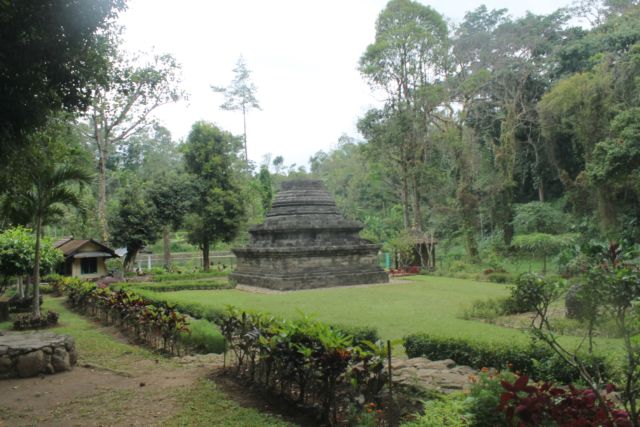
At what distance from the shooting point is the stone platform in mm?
6746

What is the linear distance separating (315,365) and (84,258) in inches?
820

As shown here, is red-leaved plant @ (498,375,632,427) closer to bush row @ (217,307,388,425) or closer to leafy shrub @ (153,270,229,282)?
bush row @ (217,307,388,425)

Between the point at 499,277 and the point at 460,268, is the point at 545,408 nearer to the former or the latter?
the point at 499,277

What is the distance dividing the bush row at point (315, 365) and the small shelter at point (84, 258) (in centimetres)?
1827

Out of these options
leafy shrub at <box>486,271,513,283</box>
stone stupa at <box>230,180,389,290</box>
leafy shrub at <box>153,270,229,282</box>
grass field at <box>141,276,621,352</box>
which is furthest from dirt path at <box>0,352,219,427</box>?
leafy shrub at <box>153,270,229,282</box>

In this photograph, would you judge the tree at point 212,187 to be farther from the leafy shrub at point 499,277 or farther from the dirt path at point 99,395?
the dirt path at point 99,395

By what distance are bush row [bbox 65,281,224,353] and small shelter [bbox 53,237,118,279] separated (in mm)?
11168

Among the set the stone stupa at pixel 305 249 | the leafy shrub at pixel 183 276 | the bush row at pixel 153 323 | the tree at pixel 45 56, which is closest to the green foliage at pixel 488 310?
the bush row at pixel 153 323

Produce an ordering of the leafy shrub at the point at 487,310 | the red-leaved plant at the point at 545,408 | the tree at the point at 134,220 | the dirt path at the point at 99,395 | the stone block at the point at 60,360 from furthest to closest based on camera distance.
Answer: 1. the tree at the point at 134,220
2. the leafy shrub at the point at 487,310
3. the stone block at the point at 60,360
4. the dirt path at the point at 99,395
5. the red-leaved plant at the point at 545,408

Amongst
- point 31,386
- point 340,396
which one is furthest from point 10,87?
A: point 340,396

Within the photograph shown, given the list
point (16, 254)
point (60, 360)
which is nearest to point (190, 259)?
point (16, 254)

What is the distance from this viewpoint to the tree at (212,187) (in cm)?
2427

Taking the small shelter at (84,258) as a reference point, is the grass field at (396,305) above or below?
below

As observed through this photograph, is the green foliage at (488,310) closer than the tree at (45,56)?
No
